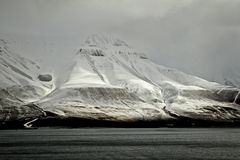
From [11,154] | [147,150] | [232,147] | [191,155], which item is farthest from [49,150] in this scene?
[232,147]

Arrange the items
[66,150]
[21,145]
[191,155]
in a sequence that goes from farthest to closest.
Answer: [21,145], [66,150], [191,155]

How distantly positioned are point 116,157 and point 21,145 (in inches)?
1742

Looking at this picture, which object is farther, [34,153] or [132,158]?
[34,153]

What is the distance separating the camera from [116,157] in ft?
381

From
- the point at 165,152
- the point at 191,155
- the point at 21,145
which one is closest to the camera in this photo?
the point at 191,155

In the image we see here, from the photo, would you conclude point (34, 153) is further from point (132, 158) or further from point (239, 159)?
point (239, 159)

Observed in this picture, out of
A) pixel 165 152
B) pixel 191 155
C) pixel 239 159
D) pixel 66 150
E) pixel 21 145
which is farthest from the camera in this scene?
pixel 21 145

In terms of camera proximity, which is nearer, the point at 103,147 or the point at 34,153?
the point at 34,153

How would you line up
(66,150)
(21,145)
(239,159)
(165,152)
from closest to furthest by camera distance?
(239,159), (165,152), (66,150), (21,145)

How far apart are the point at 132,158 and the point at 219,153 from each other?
23.3 meters

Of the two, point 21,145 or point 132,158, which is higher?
point 21,145

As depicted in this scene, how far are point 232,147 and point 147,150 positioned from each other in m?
24.9

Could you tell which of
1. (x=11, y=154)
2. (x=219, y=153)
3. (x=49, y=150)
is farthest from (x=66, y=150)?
(x=219, y=153)

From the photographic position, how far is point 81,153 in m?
126
